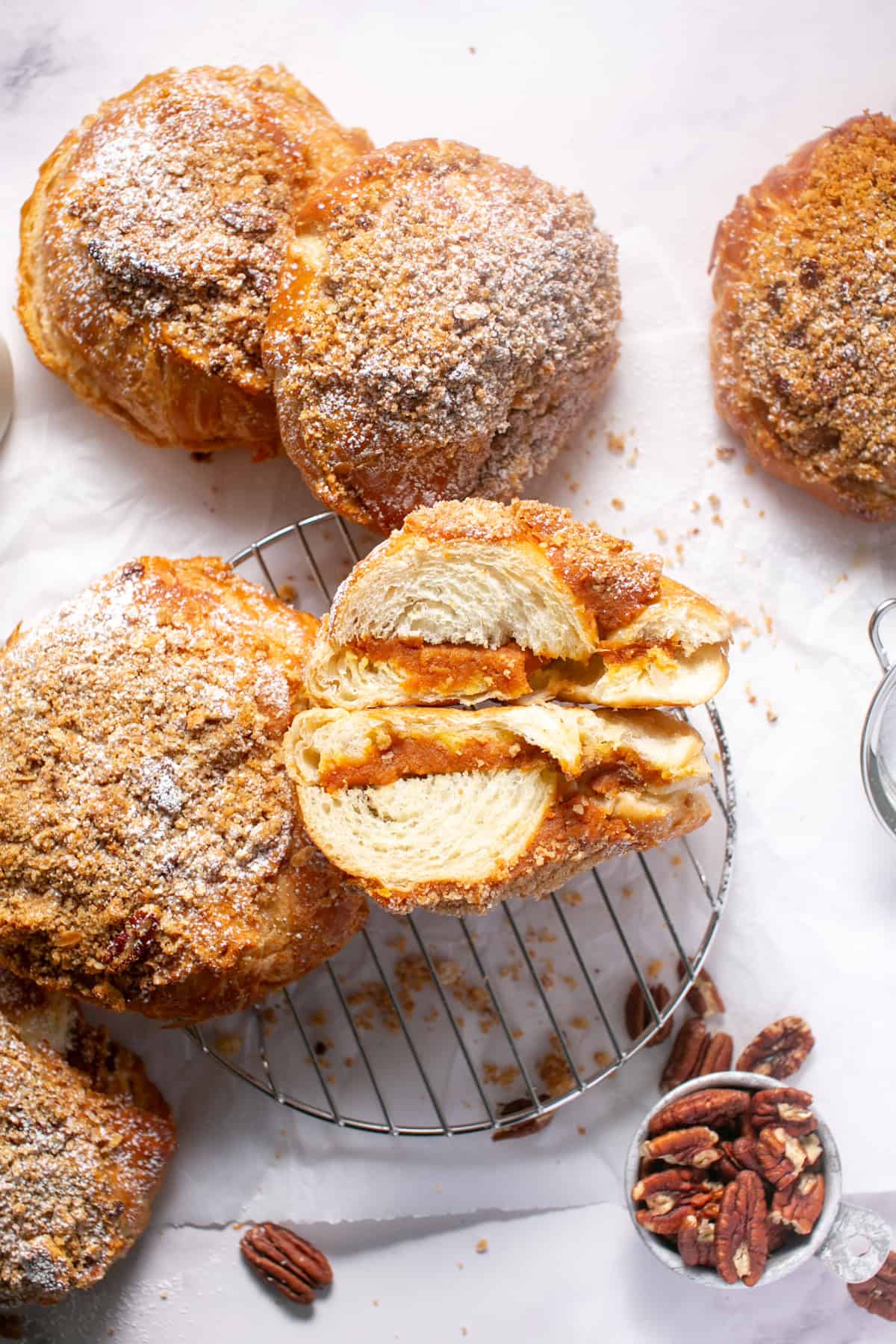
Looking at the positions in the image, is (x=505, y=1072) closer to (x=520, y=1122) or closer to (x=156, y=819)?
(x=520, y=1122)

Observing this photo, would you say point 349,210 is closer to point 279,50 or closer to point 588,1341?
point 279,50

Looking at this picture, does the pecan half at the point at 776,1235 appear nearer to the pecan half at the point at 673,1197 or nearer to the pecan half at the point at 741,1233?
the pecan half at the point at 741,1233

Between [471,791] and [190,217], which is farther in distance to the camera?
[190,217]

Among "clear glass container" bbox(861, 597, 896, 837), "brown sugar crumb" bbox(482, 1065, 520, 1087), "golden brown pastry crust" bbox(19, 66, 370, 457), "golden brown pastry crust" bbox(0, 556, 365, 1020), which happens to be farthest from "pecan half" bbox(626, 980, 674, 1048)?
"golden brown pastry crust" bbox(19, 66, 370, 457)

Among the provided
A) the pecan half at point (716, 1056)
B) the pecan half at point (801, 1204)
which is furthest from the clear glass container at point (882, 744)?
the pecan half at point (801, 1204)

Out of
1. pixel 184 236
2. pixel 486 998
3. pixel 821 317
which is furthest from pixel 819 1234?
pixel 184 236
